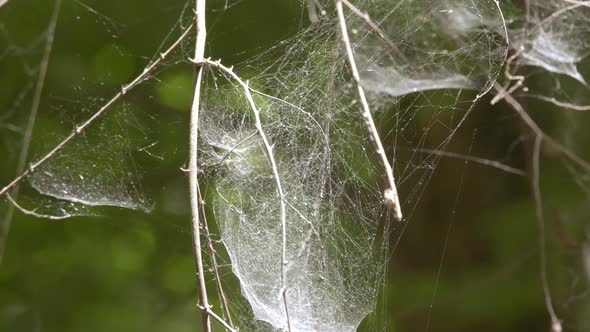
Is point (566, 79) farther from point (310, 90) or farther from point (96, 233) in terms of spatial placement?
point (96, 233)

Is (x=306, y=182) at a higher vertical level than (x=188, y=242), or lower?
higher

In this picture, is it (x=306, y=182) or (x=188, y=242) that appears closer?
(x=306, y=182)

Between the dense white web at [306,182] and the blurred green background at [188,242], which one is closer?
the dense white web at [306,182]

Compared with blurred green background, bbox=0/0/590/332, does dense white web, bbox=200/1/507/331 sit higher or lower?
higher

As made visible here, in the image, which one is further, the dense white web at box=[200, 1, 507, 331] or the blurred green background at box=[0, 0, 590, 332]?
the blurred green background at box=[0, 0, 590, 332]

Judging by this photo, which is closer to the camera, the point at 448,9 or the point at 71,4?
the point at 448,9

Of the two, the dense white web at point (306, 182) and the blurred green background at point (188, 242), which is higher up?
the dense white web at point (306, 182)

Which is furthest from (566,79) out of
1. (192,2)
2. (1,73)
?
(1,73)

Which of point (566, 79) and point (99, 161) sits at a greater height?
point (99, 161)
